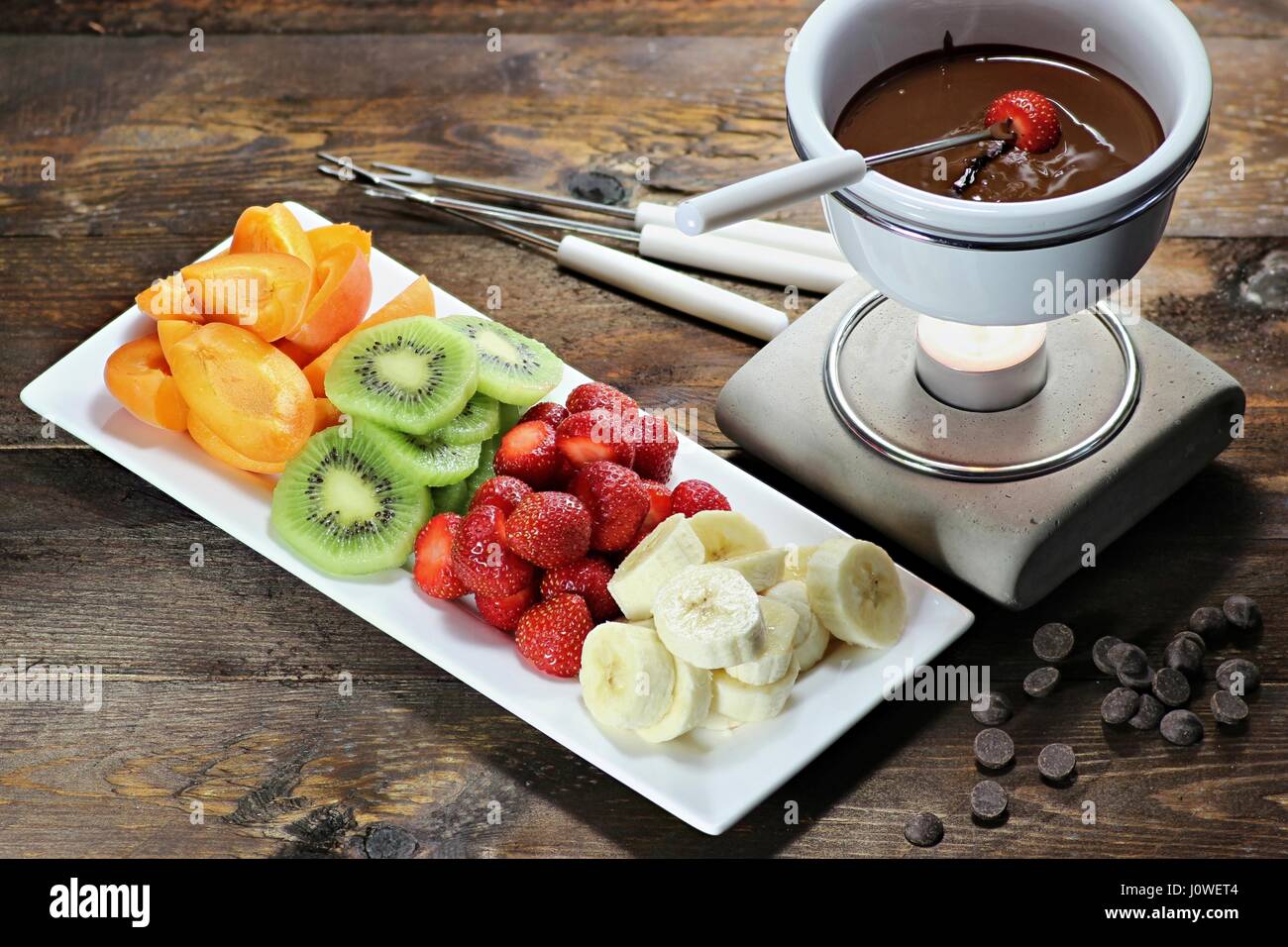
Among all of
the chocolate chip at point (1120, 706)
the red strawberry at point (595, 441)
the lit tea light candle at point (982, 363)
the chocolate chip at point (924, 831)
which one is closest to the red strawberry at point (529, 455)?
the red strawberry at point (595, 441)

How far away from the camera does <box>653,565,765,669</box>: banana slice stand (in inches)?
60.3

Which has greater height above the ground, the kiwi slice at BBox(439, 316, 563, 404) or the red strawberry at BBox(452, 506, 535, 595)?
the kiwi slice at BBox(439, 316, 563, 404)

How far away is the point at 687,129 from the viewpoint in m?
2.38

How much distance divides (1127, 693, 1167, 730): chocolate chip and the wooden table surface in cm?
2

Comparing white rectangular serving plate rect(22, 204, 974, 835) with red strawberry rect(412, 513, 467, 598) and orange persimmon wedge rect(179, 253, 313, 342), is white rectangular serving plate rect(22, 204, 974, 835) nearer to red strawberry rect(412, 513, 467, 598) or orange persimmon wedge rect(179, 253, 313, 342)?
red strawberry rect(412, 513, 467, 598)

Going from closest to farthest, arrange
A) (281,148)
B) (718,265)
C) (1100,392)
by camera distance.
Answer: (1100,392) < (718,265) < (281,148)

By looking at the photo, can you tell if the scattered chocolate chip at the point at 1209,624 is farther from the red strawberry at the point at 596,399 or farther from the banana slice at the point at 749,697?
the red strawberry at the point at 596,399

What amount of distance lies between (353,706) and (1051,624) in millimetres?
790

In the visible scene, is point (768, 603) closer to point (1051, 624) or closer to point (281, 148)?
point (1051, 624)

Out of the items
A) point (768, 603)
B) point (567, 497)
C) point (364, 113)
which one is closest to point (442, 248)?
point (364, 113)

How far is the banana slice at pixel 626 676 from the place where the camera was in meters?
1.55

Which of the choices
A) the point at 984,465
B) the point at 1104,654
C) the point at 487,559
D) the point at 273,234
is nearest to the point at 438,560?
the point at 487,559

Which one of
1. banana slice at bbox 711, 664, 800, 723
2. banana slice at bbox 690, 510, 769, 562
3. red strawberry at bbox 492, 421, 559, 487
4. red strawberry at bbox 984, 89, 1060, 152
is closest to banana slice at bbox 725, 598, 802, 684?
banana slice at bbox 711, 664, 800, 723

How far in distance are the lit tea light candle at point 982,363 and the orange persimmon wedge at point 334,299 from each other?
692 millimetres
